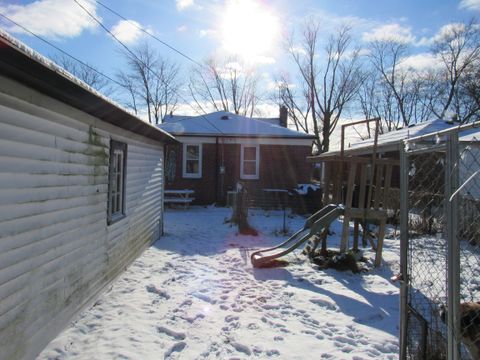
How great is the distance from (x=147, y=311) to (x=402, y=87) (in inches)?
1425

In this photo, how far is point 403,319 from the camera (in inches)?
111

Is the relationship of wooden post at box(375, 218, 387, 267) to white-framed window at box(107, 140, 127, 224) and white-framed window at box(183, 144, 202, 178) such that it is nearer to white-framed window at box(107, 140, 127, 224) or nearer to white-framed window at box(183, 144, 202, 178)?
white-framed window at box(107, 140, 127, 224)

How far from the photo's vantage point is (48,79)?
2922 millimetres

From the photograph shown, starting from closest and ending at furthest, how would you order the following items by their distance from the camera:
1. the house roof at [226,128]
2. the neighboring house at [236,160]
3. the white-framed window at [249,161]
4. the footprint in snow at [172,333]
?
the footprint in snow at [172,333] < the house roof at [226,128] < the neighboring house at [236,160] < the white-framed window at [249,161]

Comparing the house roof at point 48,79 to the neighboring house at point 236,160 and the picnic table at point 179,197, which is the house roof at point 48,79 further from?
the neighboring house at point 236,160

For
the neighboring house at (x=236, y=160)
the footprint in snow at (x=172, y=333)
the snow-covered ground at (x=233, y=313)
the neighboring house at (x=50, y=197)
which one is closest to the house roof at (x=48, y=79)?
the neighboring house at (x=50, y=197)

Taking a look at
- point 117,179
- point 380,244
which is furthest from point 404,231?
point 117,179

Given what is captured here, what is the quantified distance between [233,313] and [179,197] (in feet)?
38.0

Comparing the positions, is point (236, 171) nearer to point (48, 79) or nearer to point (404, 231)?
point (48, 79)

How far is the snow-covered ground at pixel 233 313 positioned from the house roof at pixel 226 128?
8.82m

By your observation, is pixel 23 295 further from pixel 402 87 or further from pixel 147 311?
pixel 402 87

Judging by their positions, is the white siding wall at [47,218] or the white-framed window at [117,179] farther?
the white-framed window at [117,179]

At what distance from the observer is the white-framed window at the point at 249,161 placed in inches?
631

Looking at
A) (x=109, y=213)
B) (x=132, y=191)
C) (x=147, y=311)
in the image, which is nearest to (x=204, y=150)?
(x=132, y=191)
